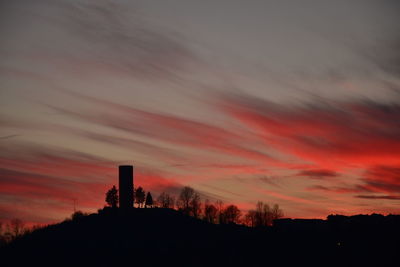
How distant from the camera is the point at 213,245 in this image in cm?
4919

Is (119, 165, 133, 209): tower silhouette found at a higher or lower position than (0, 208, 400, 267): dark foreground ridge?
higher

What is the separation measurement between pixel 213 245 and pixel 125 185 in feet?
38.3

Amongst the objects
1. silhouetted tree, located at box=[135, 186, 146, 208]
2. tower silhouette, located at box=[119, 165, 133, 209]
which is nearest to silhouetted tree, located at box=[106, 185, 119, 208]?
Answer: silhouetted tree, located at box=[135, 186, 146, 208]

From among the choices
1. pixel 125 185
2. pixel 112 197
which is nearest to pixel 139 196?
pixel 112 197

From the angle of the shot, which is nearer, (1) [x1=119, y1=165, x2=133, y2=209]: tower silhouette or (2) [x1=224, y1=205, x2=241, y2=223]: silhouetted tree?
(1) [x1=119, y1=165, x2=133, y2=209]: tower silhouette

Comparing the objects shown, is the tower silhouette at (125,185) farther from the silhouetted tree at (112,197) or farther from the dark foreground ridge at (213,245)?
the silhouetted tree at (112,197)

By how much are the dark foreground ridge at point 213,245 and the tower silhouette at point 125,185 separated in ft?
3.38

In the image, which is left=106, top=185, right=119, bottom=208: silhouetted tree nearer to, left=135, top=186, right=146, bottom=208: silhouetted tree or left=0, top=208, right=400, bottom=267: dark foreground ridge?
left=135, top=186, right=146, bottom=208: silhouetted tree

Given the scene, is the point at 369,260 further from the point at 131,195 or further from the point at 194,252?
the point at 131,195

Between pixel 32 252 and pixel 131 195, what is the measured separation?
1153 centimetres

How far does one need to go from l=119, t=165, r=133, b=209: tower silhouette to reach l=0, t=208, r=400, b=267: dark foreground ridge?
1.03 meters

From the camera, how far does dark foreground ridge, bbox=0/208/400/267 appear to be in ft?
147

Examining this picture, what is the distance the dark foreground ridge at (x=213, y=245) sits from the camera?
44.8 m

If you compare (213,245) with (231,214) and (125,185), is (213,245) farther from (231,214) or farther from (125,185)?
(231,214)
